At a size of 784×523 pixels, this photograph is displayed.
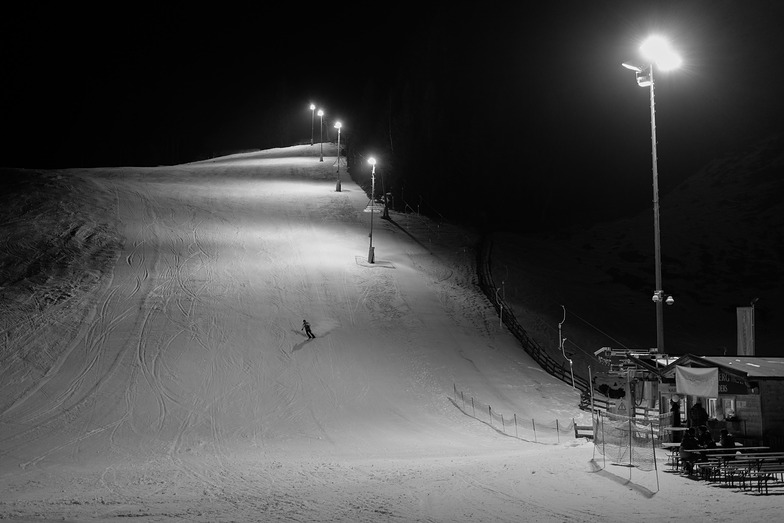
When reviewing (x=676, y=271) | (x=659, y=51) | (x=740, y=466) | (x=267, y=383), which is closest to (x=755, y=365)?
(x=740, y=466)

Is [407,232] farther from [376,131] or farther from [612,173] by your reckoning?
[612,173]

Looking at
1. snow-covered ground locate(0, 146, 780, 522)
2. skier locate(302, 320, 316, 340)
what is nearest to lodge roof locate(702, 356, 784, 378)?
snow-covered ground locate(0, 146, 780, 522)

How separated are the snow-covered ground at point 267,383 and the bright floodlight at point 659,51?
9738mm

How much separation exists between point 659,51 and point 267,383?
15369mm

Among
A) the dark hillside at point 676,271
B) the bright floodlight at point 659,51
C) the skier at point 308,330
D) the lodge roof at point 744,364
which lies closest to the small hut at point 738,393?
the lodge roof at point 744,364

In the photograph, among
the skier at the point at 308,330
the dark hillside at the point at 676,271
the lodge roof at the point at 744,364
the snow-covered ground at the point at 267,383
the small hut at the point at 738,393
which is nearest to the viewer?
the snow-covered ground at the point at 267,383

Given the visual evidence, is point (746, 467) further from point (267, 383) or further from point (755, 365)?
point (267, 383)

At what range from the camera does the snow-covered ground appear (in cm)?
1130

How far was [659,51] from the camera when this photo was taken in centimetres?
1639

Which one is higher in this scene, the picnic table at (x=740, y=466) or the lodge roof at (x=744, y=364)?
the lodge roof at (x=744, y=364)

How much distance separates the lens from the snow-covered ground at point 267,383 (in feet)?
37.1

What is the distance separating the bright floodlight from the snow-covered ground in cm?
974

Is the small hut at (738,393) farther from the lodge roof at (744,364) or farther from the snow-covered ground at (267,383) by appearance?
the snow-covered ground at (267,383)

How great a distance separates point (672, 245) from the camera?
180 ft
